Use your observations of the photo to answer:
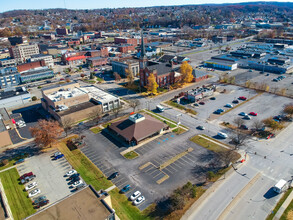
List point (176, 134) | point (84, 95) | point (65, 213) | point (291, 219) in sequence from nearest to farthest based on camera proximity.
Result: point (65, 213), point (291, 219), point (176, 134), point (84, 95)

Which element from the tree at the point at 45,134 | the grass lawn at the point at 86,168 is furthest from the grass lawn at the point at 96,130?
the tree at the point at 45,134

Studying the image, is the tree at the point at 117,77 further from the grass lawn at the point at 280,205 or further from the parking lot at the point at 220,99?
the grass lawn at the point at 280,205

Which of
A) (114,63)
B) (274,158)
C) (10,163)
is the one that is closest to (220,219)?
(274,158)

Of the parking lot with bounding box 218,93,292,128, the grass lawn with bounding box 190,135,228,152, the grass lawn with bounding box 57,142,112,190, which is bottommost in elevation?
the grass lawn with bounding box 57,142,112,190

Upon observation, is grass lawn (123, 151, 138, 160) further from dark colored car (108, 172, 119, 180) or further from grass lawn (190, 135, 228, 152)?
grass lawn (190, 135, 228, 152)

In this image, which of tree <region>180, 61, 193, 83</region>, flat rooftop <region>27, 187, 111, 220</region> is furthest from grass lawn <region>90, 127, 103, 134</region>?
tree <region>180, 61, 193, 83</region>

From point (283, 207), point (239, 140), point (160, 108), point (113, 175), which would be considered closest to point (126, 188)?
point (113, 175)

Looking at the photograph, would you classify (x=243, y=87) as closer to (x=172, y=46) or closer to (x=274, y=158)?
(x=274, y=158)
